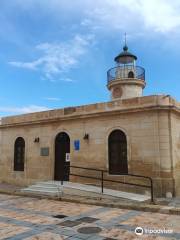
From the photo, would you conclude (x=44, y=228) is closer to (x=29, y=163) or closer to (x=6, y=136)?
(x=29, y=163)

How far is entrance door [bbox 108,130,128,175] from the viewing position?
37.1 feet

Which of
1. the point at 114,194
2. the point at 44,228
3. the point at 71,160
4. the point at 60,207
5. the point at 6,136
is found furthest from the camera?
the point at 6,136

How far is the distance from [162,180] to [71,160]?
14.6 ft

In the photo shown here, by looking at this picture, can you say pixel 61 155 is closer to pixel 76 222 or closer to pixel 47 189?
pixel 47 189

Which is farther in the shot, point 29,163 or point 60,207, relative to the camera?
point 29,163

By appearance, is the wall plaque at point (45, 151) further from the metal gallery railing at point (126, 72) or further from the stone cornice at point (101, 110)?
the metal gallery railing at point (126, 72)

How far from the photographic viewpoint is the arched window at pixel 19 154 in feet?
49.3

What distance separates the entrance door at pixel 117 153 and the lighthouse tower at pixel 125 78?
Answer: 7.87 meters

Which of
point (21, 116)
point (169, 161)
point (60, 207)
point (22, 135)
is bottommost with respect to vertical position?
A: point (60, 207)

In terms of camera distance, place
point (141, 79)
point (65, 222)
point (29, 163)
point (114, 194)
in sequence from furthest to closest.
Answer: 1. point (141, 79)
2. point (29, 163)
3. point (114, 194)
4. point (65, 222)

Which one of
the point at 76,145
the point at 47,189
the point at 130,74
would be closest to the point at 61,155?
the point at 76,145

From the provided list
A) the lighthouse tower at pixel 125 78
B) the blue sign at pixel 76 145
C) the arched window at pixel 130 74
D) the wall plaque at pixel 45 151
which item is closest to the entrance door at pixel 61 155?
the wall plaque at pixel 45 151

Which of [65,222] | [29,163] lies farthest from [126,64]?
[65,222]

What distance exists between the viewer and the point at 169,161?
10305 millimetres
